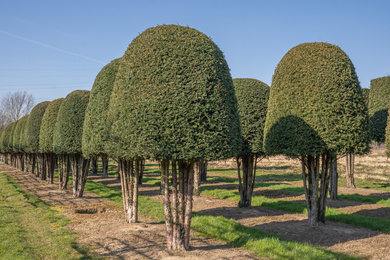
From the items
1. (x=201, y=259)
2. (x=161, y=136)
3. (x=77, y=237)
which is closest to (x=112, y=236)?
(x=77, y=237)

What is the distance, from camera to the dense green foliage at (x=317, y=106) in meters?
9.41

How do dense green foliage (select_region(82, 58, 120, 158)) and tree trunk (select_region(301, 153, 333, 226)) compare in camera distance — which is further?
dense green foliage (select_region(82, 58, 120, 158))

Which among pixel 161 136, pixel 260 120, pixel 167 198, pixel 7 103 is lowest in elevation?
pixel 167 198

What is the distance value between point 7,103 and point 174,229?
82538 millimetres

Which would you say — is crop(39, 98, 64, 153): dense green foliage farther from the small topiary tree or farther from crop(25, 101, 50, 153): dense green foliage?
crop(25, 101, 50, 153): dense green foliage

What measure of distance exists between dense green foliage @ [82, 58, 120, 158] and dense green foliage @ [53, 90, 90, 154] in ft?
12.6

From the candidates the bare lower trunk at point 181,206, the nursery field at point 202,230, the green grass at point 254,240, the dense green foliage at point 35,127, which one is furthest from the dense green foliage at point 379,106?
the dense green foliage at point 35,127

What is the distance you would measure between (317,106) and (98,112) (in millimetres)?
7799

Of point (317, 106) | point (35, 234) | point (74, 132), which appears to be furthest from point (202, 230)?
point (74, 132)

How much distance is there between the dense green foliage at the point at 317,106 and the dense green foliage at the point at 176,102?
2934 millimetres

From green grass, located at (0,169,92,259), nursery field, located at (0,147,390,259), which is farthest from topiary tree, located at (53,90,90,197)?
green grass, located at (0,169,92,259)

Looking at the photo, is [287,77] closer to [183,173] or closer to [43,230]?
[183,173]

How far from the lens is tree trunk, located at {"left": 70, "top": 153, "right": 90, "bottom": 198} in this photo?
16.3m

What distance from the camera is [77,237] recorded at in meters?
9.24
